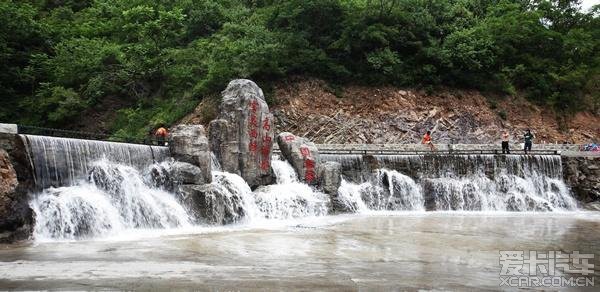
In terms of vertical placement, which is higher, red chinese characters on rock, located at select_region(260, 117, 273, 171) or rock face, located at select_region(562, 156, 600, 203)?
red chinese characters on rock, located at select_region(260, 117, 273, 171)

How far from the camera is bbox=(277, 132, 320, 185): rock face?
19141 mm

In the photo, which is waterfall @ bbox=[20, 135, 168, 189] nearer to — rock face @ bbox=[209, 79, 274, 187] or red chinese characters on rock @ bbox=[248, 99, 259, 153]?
rock face @ bbox=[209, 79, 274, 187]

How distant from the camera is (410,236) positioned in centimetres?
1191

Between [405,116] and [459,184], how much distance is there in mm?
7636

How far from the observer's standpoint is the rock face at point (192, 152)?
15227 millimetres

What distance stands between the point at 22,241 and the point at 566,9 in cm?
3457

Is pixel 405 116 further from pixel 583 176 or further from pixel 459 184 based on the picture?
pixel 583 176

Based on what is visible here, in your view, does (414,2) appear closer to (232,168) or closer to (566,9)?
(566,9)

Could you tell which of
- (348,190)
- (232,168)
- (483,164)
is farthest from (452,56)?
(232,168)

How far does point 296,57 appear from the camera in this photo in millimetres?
28719

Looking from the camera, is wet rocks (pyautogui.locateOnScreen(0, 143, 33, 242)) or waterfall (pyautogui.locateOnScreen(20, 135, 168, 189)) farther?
waterfall (pyautogui.locateOnScreen(20, 135, 168, 189))

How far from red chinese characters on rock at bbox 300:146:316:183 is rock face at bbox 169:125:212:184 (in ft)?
14.7

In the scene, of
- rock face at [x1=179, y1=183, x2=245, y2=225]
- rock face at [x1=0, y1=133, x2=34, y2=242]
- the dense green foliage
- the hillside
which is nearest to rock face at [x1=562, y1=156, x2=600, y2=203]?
the hillside

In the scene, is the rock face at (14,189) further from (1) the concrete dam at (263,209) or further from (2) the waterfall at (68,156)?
(2) the waterfall at (68,156)
